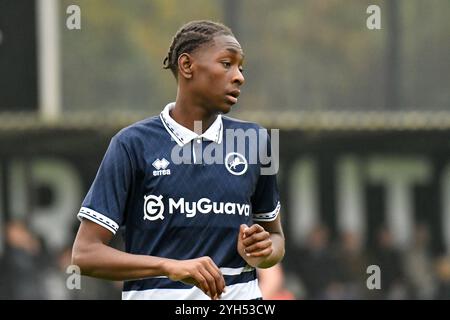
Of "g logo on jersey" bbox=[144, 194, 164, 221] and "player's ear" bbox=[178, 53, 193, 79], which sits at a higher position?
"player's ear" bbox=[178, 53, 193, 79]

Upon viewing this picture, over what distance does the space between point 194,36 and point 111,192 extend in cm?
83

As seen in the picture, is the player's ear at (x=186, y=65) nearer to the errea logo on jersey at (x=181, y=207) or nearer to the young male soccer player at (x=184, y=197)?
the young male soccer player at (x=184, y=197)

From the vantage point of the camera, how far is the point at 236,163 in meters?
5.76

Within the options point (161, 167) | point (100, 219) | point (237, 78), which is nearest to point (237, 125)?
point (237, 78)

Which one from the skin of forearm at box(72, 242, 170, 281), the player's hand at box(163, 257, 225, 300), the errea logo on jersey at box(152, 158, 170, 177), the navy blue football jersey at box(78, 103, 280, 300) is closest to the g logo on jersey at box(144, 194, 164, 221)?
the navy blue football jersey at box(78, 103, 280, 300)

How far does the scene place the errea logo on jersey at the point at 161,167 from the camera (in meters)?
5.64

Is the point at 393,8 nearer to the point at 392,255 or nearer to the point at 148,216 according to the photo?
the point at 392,255

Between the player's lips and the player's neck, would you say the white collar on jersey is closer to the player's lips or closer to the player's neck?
the player's neck

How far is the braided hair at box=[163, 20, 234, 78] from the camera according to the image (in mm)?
5711

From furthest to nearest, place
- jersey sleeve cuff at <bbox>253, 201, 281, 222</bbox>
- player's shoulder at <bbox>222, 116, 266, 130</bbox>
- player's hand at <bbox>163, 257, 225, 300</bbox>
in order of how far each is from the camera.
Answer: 1. jersey sleeve cuff at <bbox>253, 201, 281, 222</bbox>
2. player's shoulder at <bbox>222, 116, 266, 130</bbox>
3. player's hand at <bbox>163, 257, 225, 300</bbox>

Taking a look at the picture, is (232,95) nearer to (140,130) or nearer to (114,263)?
(140,130)

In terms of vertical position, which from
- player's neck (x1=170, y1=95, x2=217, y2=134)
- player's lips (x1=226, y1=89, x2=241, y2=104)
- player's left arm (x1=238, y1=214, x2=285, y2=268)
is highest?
player's lips (x1=226, y1=89, x2=241, y2=104)

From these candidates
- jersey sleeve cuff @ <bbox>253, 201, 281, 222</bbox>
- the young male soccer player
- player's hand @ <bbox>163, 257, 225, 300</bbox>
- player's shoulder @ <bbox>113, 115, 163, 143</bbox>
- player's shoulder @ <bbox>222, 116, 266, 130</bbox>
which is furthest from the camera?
jersey sleeve cuff @ <bbox>253, 201, 281, 222</bbox>

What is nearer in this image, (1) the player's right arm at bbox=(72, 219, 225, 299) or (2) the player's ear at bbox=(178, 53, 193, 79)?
(1) the player's right arm at bbox=(72, 219, 225, 299)
